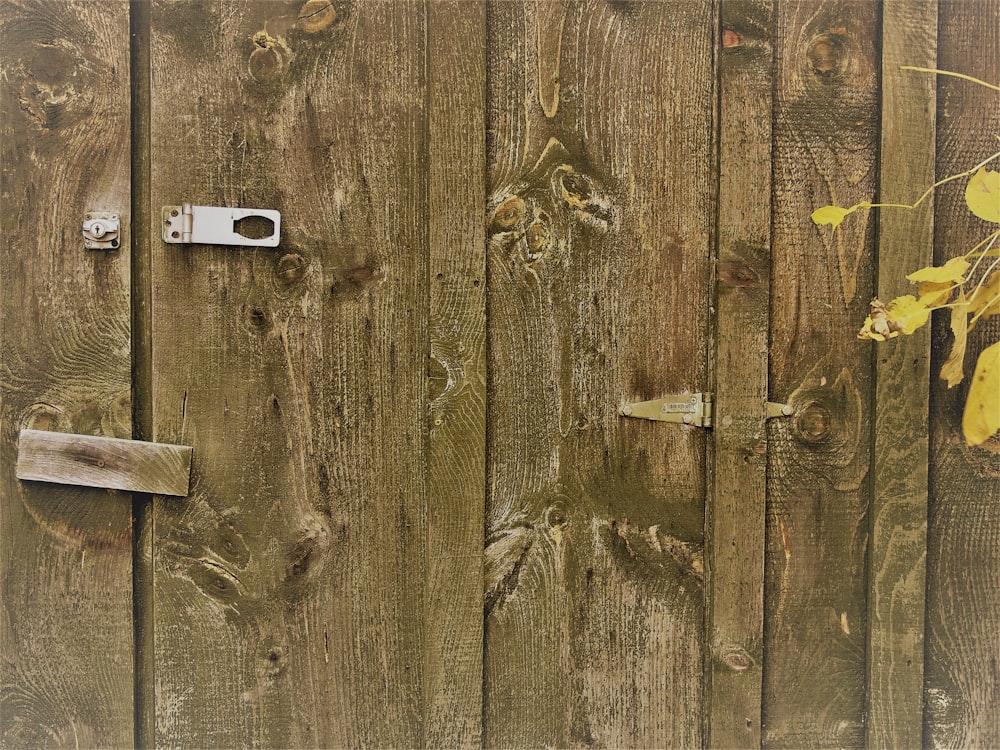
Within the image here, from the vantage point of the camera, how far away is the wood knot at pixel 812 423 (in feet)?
4.39

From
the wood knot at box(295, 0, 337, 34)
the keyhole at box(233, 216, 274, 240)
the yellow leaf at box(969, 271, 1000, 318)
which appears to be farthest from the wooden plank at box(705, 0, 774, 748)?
the keyhole at box(233, 216, 274, 240)

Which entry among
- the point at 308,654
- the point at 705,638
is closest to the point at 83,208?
the point at 308,654

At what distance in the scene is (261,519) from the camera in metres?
1.31

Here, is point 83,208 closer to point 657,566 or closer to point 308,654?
point 308,654

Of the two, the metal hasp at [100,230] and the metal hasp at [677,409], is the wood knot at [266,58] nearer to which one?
the metal hasp at [100,230]

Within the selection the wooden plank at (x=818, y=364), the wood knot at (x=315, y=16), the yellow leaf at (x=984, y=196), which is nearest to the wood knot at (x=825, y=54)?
the wooden plank at (x=818, y=364)

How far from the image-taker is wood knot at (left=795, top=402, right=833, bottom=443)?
52.7 inches

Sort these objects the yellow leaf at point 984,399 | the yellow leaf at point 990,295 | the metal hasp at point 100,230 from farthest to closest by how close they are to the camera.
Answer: the metal hasp at point 100,230 < the yellow leaf at point 990,295 < the yellow leaf at point 984,399

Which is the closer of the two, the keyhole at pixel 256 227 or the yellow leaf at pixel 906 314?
the yellow leaf at pixel 906 314

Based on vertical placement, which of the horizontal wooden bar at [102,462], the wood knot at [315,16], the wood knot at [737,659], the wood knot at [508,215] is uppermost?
the wood knot at [315,16]

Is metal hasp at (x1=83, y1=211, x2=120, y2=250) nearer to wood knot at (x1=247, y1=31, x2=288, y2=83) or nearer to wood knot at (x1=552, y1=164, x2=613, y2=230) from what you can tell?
wood knot at (x1=247, y1=31, x2=288, y2=83)

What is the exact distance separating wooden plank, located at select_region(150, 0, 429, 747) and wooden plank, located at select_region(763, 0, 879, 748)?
75 centimetres

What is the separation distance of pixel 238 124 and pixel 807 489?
139 centimetres

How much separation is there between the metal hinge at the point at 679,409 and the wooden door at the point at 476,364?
0.02 metres
